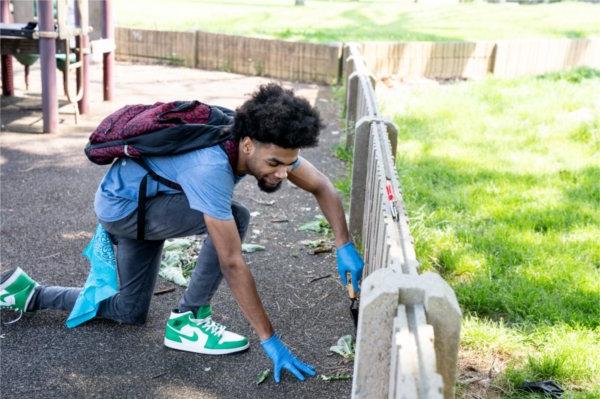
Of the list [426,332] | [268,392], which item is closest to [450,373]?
[426,332]

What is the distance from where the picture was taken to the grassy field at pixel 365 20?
45.6 feet

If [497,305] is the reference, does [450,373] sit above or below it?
above

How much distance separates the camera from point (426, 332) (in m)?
1.99

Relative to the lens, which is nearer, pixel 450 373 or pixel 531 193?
pixel 450 373

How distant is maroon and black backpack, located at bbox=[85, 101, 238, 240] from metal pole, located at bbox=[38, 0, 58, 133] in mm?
4267

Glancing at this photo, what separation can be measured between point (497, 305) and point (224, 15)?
1385 centimetres

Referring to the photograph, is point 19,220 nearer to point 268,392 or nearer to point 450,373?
point 268,392

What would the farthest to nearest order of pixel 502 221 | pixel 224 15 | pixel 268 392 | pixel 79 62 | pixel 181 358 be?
pixel 224 15 < pixel 79 62 < pixel 502 221 < pixel 181 358 < pixel 268 392

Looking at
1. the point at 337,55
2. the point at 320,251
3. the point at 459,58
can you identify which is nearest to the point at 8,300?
the point at 320,251

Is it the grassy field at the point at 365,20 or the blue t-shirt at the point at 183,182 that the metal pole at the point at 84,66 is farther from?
the blue t-shirt at the point at 183,182

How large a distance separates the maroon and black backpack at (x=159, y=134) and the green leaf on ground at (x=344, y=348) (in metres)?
1.02

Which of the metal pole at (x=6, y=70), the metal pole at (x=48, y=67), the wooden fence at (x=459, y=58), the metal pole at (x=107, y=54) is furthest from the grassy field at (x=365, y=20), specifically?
the metal pole at (x=48, y=67)

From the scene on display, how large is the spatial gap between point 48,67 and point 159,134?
470 cm

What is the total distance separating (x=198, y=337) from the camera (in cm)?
363
